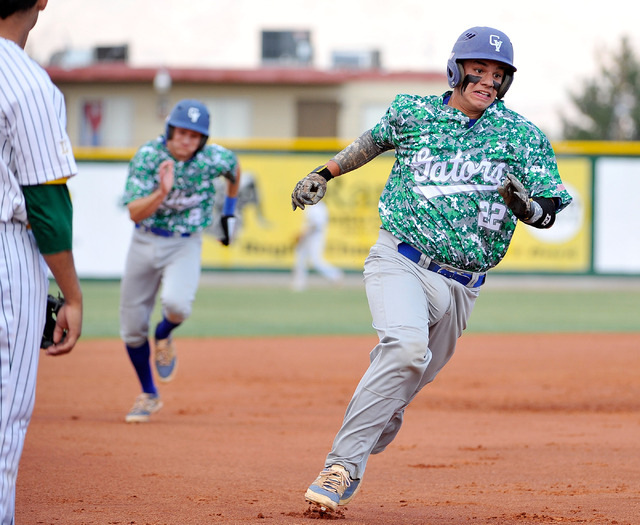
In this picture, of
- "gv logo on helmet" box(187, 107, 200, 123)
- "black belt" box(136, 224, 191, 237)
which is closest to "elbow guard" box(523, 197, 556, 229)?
"gv logo on helmet" box(187, 107, 200, 123)

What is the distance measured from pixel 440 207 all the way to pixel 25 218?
1.94 meters

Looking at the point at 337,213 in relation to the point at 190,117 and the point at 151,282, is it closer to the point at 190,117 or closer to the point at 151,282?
the point at 151,282

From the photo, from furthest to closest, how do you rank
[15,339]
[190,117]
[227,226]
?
[227,226] < [190,117] < [15,339]

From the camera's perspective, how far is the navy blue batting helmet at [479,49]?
427 cm

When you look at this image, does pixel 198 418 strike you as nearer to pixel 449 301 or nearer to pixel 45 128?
pixel 449 301

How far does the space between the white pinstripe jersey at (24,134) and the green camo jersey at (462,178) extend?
1.82 meters

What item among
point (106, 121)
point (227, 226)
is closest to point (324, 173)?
point (227, 226)

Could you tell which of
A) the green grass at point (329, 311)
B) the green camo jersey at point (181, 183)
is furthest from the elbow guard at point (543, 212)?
the green grass at point (329, 311)

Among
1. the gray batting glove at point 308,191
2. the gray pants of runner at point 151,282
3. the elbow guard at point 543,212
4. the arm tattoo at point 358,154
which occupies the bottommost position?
the gray pants of runner at point 151,282

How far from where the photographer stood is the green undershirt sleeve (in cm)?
284

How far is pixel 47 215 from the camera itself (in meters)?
2.84

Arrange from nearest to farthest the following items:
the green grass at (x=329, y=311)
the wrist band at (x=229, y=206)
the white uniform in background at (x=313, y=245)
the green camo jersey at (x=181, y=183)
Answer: the green camo jersey at (x=181, y=183), the wrist band at (x=229, y=206), the green grass at (x=329, y=311), the white uniform in background at (x=313, y=245)

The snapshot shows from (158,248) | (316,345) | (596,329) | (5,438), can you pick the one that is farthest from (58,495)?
(596,329)

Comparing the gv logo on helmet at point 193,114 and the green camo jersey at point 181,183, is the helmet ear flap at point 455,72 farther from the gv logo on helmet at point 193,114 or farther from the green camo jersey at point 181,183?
the green camo jersey at point 181,183
